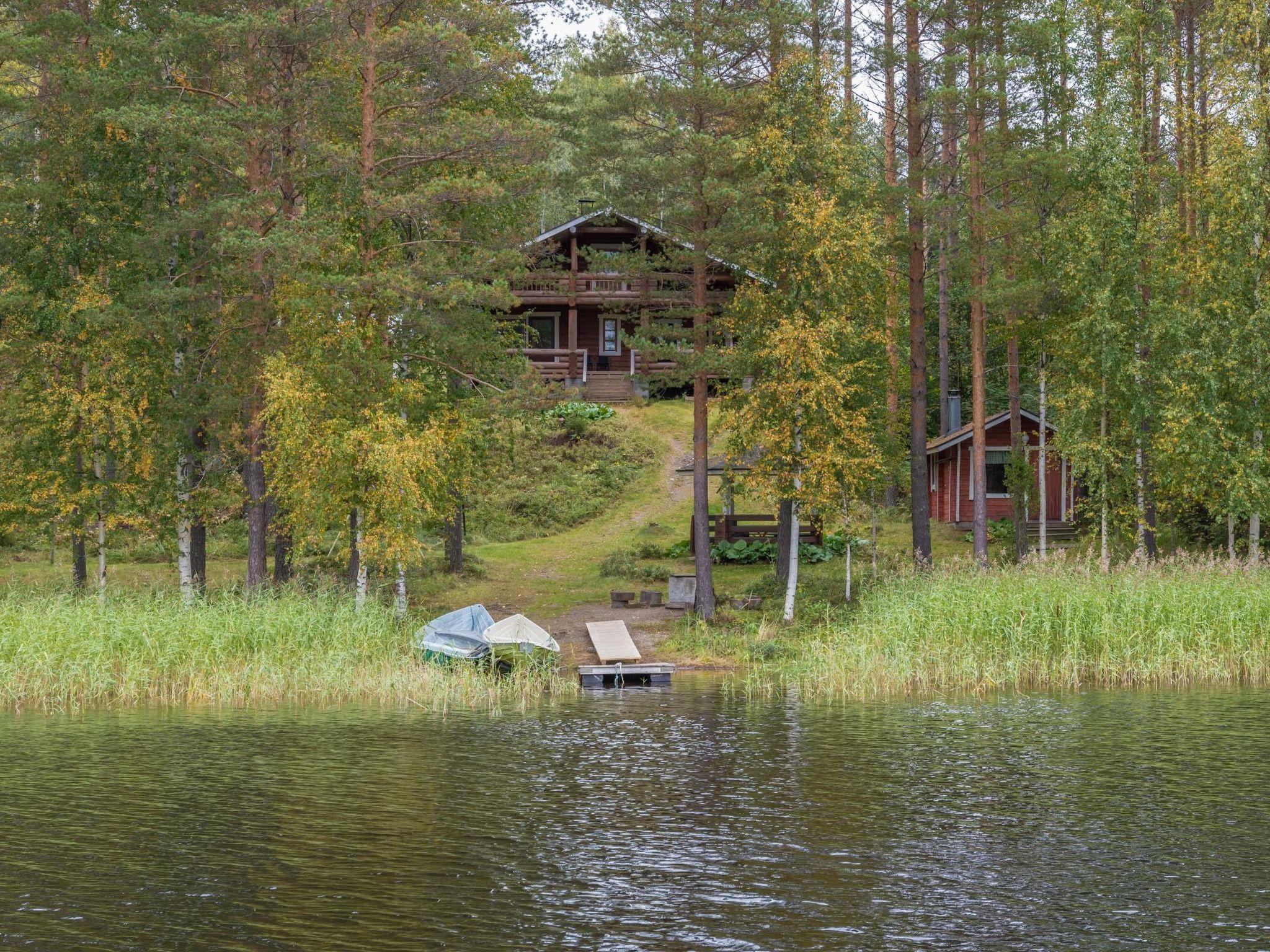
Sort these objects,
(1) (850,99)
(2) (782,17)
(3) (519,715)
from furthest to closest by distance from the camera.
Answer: (1) (850,99) → (2) (782,17) → (3) (519,715)

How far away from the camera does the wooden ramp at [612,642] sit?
2575 centimetres

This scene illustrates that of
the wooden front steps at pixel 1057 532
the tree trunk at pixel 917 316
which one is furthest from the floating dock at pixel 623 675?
the wooden front steps at pixel 1057 532

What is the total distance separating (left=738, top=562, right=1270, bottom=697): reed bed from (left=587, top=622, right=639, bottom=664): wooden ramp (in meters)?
2.40

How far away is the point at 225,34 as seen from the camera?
25.6 metres

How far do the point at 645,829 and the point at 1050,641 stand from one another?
40.4ft

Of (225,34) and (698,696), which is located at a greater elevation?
(225,34)

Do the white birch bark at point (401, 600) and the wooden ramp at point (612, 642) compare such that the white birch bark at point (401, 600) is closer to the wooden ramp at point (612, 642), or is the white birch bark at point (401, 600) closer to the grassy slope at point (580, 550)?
the grassy slope at point (580, 550)

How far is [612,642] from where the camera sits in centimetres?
2725

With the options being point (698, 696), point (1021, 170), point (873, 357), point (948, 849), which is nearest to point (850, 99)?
point (1021, 170)

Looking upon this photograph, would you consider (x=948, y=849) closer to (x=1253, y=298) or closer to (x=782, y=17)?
(x=782, y=17)

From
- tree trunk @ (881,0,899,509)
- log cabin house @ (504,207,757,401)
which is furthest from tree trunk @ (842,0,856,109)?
log cabin house @ (504,207,757,401)

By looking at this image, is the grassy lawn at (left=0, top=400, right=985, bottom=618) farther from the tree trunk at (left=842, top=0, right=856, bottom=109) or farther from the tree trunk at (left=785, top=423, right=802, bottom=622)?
the tree trunk at (left=842, top=0, right=856, bottom=109)

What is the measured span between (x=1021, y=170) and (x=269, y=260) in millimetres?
17489

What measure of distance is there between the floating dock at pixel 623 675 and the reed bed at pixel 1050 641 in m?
1.63
